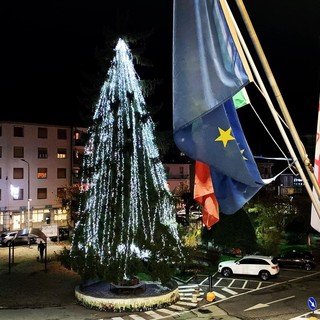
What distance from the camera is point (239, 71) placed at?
8.75m

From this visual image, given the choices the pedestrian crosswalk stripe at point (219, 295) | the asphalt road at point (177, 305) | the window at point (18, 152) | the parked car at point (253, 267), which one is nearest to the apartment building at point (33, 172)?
the window at point (18, 152)

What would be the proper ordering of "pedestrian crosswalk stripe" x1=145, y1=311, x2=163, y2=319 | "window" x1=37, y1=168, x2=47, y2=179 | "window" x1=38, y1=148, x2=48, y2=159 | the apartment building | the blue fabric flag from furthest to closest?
"window" x1=37, y1=168, x2=47, y2=179 < "window" x1=38, y1=148, x2=48, y2=159 < the apartment building < "pedestrian crosswalk stripe" x1=145, y1=311, x2=163, y2=319 < the blue fabric flag

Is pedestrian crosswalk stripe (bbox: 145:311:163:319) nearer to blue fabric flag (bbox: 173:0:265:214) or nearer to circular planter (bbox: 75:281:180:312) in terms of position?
circular planter (bbox: 75:281:180:312)

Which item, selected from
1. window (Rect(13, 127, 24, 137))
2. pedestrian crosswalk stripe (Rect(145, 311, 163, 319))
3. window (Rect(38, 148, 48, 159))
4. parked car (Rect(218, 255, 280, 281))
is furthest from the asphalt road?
window (Rect(38, 148, 48, 159))

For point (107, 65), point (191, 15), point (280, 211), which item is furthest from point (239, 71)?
point (280, 211)

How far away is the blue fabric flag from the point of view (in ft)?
29.3

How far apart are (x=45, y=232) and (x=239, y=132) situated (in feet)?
108

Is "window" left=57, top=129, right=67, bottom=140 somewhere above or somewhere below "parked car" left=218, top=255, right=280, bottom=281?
above

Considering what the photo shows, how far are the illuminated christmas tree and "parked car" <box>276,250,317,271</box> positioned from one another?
45.0 ft

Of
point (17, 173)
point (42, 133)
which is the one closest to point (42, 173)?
point (17, 173)

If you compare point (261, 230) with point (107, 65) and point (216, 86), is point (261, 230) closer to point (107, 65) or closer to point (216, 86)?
point (107, 65)

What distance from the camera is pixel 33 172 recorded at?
205 feet

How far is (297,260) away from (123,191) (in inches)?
678


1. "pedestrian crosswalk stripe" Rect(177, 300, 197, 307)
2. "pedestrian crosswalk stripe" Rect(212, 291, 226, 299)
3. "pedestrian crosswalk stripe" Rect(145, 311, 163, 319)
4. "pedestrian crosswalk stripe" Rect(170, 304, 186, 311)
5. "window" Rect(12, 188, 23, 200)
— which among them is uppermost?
"window" Rect(12, 188, 23, 200)
